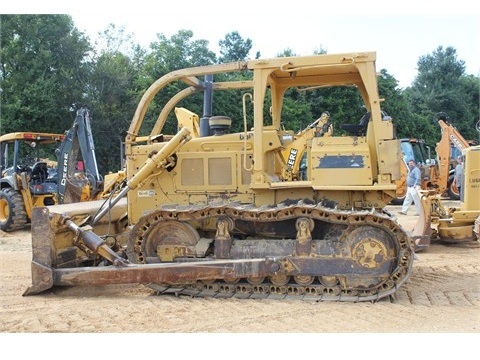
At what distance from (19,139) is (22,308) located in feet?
29.7

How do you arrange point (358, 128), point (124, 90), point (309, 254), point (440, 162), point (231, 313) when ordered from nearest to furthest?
1. point (231, 313)
2. point (309, 254)
3. point (358, 128)
4. point (440, 162)
5. point (124, 90)

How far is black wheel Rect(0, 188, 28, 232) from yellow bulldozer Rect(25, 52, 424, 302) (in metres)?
7.08

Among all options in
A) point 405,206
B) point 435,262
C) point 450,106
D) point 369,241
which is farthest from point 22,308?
point 450,106

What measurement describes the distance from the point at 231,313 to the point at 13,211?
31.3 feet

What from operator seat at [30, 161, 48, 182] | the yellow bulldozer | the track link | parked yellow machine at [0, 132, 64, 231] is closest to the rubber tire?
parked yellow machine at [0, 132, 64, 231]

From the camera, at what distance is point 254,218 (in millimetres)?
5754

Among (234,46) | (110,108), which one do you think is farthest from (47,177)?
(234,46)

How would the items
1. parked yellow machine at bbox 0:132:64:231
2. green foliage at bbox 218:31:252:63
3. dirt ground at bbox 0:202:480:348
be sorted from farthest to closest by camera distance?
green foliage at bbox 218:31:252:63, parked yellow machine at bbox 0:132:64:231, dirt ground at bbox 0:202:480:348

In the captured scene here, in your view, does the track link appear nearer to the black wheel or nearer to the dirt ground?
the dirt ground

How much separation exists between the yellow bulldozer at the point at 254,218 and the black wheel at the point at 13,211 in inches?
279

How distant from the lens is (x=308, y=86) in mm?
7531

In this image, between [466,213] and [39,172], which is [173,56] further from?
[466,213]

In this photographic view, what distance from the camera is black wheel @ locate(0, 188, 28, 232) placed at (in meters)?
13.0

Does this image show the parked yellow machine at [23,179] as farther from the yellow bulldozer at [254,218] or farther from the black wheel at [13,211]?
the yellow bulldozer at [254,218]
